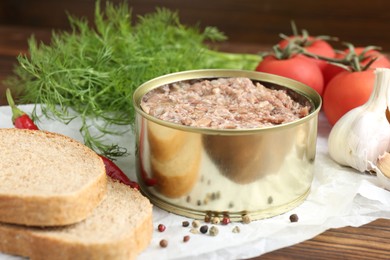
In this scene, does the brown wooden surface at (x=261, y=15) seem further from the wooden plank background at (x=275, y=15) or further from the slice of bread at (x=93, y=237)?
the slice of bread at (x=93, y=237)

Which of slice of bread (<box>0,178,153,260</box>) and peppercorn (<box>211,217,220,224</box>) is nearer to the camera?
slice of bread (<box>0,178,153,260</box>)

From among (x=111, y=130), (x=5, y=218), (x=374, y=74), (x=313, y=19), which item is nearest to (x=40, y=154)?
(x=5, y=218)

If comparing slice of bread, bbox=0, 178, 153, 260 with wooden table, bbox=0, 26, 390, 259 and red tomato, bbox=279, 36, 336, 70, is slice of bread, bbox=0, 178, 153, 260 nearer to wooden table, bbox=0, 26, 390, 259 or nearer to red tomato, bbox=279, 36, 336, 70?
wooden table, bbox=0, 26, 390, 259

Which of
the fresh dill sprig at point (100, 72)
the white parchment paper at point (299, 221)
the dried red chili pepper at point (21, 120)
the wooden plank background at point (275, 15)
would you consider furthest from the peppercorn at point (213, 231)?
the wooden plank background at point (275, 15)

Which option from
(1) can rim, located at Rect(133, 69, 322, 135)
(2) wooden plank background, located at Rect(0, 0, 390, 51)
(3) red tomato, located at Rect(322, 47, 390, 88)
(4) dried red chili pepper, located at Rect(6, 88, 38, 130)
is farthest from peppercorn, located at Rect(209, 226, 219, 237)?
(2) wooden plank background, located at Rect(0, 0, 390, 51)

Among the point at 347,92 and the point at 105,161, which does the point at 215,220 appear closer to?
the point at 105,161

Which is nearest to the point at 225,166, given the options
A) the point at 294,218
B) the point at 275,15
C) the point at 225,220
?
the point at 225,220
